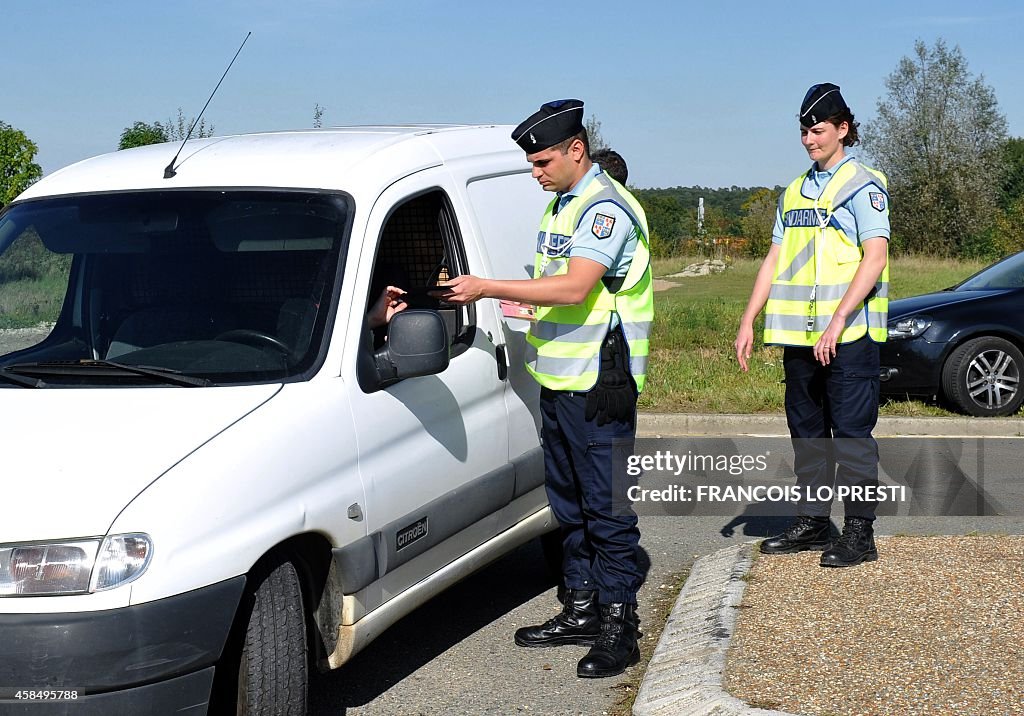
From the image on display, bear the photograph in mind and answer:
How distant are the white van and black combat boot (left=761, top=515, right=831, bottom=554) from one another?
1.13 meters

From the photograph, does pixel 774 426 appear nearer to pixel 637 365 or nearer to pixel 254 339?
pixel 637 365

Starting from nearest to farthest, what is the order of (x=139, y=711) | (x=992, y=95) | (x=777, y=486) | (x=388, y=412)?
(x=139, y=711) → (x=388, y=412) → (x=777, y=486) → (x=992, y=95)

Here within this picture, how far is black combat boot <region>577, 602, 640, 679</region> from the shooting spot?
475 cm

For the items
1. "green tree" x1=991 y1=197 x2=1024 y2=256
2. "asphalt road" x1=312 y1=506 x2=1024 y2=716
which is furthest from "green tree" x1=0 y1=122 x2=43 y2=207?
"green tree" x1=991 y1=197 x2=1024 y2=256

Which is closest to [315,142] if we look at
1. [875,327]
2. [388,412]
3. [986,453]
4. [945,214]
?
[388,412]

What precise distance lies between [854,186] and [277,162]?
2.53m

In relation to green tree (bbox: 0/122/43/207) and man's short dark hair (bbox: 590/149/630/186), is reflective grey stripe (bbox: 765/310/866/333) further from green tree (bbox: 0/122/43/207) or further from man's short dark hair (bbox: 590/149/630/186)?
green tree (bbox: 0/122/43/207)

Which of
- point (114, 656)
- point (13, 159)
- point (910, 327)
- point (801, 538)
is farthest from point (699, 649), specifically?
point (13, 159)

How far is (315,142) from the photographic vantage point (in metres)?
4.87

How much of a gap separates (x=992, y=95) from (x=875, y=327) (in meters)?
63.7

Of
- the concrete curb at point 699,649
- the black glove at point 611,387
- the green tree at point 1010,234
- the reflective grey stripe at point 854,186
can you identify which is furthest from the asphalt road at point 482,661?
the green tree at point 1010,234

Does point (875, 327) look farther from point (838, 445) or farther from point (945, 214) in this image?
point (945, 214)

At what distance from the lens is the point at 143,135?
9.72 metres

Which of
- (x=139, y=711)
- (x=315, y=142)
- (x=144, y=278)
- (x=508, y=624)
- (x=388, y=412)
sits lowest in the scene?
(x=508, y=624)
